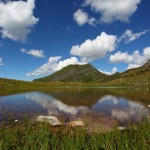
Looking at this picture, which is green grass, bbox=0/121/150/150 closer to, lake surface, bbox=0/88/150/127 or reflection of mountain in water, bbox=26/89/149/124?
lake surface, bbox=0/88/150/127

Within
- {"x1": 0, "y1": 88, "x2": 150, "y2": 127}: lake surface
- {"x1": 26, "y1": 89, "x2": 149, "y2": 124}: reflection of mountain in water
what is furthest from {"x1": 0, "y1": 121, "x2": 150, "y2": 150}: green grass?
{"x1": 26, "y1": 89, "x2": 149, "y2": 124}: reflection of mountain in water

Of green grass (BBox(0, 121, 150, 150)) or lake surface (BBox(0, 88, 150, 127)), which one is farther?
lake surface (BBox(0, 88, 150, 127))

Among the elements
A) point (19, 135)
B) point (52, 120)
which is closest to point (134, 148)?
point (19, 135)

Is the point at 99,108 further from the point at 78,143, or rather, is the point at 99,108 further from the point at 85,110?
the point at 78,143

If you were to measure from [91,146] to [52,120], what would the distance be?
11.9 m

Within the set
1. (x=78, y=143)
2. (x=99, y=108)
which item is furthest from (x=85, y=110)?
(x=78, y=143)

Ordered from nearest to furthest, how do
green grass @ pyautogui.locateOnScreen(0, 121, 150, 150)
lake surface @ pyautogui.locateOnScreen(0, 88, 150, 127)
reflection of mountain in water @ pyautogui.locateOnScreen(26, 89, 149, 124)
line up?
green grass @ pyautogui.locateOnScreen(0, 121, 150, 150) < lake surface @ pyautogui.locateOnScreen(0, 88, 150, 127) < reflection of mountain in water @ pyautogui.locateOnScreen(26, 89, 149, 124)

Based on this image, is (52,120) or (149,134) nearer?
(149,134)

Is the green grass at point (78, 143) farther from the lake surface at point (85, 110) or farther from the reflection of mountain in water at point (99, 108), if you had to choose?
the reflection of mountain in water at point (99, 108)

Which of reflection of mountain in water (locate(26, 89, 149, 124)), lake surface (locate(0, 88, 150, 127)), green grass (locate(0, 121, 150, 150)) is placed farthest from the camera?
reflection of mountain in water (locate(26, 89, 149, 124))

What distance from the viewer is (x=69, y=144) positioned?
11891 mm

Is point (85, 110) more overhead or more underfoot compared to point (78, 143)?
more overhead

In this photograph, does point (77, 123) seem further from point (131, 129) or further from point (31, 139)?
point (31, 139)

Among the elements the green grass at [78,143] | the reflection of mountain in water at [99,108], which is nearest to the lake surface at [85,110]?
the reflection of mountain in water at [99,108]
